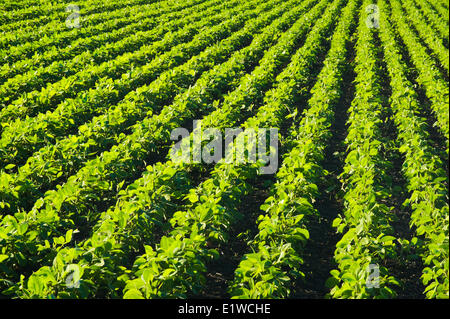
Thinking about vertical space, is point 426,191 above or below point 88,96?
below

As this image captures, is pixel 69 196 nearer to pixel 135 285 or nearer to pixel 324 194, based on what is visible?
pixel 135 285

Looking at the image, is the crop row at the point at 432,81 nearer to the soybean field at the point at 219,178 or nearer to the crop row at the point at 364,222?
the soybean field at the point at 219,178

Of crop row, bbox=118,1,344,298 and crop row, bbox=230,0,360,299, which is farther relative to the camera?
crop row, bbox=230,0,360,299

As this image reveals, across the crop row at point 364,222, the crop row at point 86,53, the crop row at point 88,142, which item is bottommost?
the crop row at point 364,222

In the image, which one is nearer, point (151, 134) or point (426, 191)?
point (426, 191)

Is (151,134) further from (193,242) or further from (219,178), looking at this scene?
(193,242)

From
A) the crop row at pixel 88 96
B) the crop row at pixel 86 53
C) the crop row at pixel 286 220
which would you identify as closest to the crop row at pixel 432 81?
the crop row at pixel 286 220

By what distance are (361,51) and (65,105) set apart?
904 centimetres

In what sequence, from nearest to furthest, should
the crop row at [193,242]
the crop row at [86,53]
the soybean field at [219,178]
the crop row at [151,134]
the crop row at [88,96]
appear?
1. the crop row at [193,242]
2. the soybean field at [219,178]
3. the crop row at [151,134]
4. the crop row at [88,96]
5. the crop row at [86,53]

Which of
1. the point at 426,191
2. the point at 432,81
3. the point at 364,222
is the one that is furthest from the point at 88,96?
the point at 432,81

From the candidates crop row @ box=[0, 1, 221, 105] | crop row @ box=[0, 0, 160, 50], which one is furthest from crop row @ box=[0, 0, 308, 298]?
crop row @ box=[0, 0, 160, 50]

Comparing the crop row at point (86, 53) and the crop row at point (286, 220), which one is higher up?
the crop row at point (86, 53)

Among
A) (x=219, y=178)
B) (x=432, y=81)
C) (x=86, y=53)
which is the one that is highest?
(x=86, y=53)

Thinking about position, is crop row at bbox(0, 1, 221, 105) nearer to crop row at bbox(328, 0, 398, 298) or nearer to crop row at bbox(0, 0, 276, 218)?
crop row at bbox(0, 0, 276, 218)
